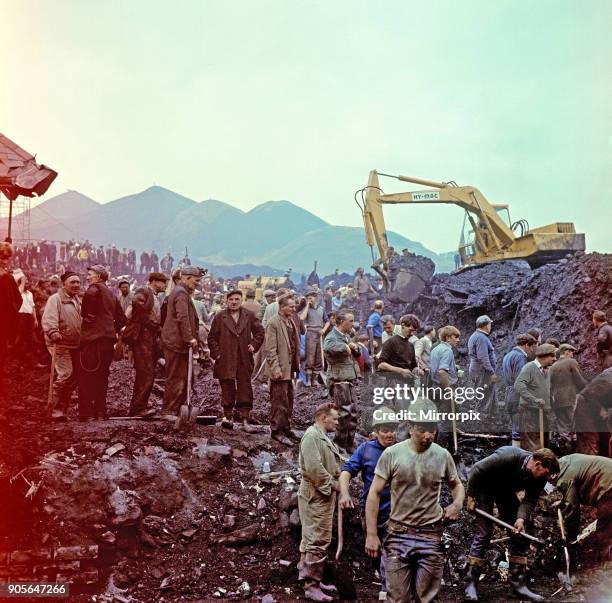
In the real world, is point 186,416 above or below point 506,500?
above

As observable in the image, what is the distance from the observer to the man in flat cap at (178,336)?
21.3 feet

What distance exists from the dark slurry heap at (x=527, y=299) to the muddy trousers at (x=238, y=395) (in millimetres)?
4329

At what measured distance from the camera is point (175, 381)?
6.66 m

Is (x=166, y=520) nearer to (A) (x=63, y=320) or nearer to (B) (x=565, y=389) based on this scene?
(A) (x=63, y=320)

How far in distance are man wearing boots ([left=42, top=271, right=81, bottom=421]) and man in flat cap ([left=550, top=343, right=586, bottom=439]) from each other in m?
5.30

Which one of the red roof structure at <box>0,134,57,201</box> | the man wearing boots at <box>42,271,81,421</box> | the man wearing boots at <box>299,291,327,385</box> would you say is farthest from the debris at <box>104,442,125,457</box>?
the red roof structure at <box>0,134,57,201</box>

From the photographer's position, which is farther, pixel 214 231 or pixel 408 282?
pixel 214 231

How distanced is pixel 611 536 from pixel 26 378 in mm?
6939

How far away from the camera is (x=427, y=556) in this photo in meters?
3.73

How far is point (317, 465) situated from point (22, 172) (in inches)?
222

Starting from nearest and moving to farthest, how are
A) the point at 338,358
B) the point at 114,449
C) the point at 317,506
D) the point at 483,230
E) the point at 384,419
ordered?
the point at 317,506, the point at 384,419, the point at 114,449, the point at 338,358, the point at 483,230

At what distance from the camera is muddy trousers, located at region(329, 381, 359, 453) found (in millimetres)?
6414

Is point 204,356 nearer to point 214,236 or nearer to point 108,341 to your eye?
point 108,341

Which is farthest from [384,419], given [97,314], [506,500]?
[97,314]
